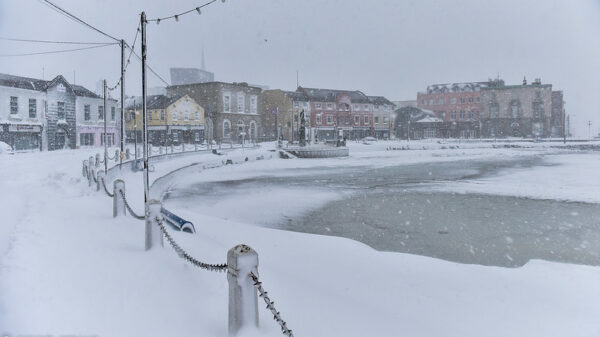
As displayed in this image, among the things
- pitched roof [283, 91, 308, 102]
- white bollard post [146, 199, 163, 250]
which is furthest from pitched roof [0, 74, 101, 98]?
pitched roof [283, 91, 308, 102]

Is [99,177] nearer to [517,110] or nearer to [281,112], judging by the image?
[281,112]

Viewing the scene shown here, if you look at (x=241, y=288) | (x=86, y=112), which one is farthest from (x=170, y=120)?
(x=241, y=288)

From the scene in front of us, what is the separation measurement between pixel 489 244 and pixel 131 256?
7316 millimetres

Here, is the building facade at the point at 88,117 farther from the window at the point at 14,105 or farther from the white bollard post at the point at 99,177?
the white bollard post at the point at 99,177

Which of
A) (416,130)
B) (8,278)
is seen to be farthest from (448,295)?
(416,130)

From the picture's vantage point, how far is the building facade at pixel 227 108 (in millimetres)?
57438

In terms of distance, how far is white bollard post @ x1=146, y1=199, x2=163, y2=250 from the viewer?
6525mm

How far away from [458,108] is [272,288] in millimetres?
87794

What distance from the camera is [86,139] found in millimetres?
29812

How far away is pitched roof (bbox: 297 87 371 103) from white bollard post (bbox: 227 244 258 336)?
6632 cm

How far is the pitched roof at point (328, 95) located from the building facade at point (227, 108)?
11059 mm

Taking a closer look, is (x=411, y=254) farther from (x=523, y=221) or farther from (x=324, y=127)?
(x=324, y=127)

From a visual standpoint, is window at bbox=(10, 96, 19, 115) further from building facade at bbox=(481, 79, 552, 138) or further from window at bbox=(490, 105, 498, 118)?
window at bbox=(490, 105, 498, 118)

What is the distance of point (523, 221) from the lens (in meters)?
11.6
